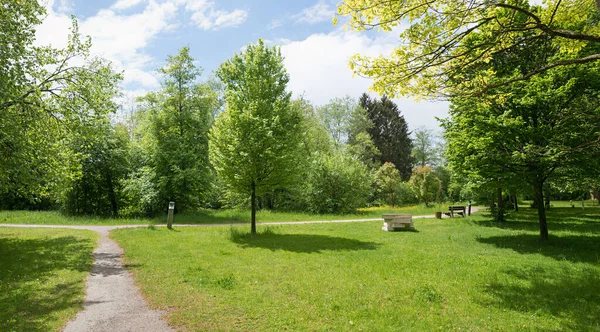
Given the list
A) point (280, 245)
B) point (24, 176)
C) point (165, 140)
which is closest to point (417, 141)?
point (165, 140)

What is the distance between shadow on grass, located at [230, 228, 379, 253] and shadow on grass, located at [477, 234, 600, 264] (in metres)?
5.10

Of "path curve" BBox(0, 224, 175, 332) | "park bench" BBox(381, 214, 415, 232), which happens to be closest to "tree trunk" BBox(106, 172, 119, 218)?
"path curve" BBox(0, 224, 175, 332)

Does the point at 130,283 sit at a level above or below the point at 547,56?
below

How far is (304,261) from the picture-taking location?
32.3ft

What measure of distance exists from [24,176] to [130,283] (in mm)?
6848

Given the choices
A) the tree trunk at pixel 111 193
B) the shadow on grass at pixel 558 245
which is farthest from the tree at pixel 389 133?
the shadow on grass at pixel 558 245

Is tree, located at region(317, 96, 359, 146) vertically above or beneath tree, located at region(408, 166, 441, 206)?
above

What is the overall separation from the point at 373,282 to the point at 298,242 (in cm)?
594

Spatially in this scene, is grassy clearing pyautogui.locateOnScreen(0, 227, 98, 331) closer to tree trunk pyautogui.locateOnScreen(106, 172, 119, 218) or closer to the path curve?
the path curve

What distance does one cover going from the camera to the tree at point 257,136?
14188 millimetres

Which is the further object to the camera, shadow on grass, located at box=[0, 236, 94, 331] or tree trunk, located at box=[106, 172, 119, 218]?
tree trunk, located at box=[106, 172, 119, 218]

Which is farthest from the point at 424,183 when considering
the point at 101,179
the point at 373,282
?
the point at 101,179

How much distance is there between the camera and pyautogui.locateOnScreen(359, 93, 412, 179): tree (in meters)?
53.6

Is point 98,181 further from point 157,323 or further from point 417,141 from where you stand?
point 417,141
